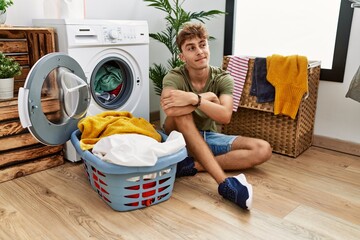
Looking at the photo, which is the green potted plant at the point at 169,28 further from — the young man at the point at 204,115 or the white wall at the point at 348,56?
the young man at the point at 204,115

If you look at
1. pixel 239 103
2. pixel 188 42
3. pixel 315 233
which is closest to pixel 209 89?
pixel 188 42

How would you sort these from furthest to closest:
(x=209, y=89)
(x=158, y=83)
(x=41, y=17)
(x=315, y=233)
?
(x=158, y=83) → (x=41, y=17) → (x=209, y=89) → (x=315, y=233)

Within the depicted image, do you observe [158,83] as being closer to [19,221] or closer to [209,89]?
[209,89]

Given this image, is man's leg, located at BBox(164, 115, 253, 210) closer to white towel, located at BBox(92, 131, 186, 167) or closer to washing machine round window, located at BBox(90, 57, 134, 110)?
white towel, located at BBox(92, 131, 186, 167)

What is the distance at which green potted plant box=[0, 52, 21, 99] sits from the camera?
5.67 feet

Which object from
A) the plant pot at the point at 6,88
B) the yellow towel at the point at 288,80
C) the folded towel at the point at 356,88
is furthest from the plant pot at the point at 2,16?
the folded towel at the point at 356,88

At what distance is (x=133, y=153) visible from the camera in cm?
137

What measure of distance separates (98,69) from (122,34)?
265 mm

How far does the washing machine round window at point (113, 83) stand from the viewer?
208 centimetres

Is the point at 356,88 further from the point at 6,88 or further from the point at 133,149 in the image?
the point at 6,88

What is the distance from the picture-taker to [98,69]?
2010 millimetres

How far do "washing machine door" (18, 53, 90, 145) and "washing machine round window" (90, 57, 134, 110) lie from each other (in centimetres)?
24

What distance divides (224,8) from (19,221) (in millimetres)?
2274

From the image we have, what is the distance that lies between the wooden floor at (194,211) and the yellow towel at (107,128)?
0.28 m
